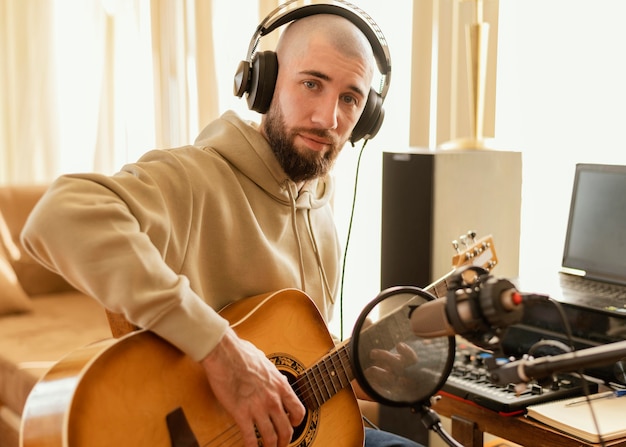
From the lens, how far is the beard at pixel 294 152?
1.47m

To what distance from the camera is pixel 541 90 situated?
220 centimetres

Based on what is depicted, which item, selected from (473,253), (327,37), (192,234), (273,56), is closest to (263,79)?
(273,56)

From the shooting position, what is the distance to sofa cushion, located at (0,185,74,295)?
2752mm

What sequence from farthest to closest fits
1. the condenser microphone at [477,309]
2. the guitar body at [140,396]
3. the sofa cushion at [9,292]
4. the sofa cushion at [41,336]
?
the sofa cushion at [9,292] < the sofa cushion at [41,336] < the guitar body at [140,396] < the condenser microphone at [477,309]

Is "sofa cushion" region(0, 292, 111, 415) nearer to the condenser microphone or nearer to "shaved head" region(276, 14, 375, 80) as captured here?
"shaved head" region(276, 14, 375, 80)

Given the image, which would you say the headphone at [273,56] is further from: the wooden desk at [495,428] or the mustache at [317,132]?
the wooden desk at [495,428]

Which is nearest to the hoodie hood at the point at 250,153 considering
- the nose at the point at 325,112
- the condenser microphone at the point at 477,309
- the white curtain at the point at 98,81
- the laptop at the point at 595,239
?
the nose at the point at 325,112

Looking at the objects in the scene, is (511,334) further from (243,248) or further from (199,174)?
(199,174)

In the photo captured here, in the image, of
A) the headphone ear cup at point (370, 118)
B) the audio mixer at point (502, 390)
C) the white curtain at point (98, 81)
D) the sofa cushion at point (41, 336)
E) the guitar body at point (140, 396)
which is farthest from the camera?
the white curtain at point (98, 81)

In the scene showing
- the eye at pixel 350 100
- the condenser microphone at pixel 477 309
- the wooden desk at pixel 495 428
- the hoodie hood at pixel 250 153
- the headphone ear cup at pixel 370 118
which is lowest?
the wooden desk at pixel 495 428

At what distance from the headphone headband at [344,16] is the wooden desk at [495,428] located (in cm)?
75

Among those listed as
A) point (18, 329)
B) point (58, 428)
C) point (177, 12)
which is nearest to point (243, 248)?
point (58, 428)

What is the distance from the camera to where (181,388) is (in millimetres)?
1124

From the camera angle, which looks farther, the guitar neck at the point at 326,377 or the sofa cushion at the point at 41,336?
the sofa cushion at the point at 41,336
